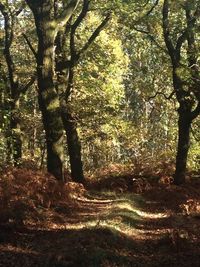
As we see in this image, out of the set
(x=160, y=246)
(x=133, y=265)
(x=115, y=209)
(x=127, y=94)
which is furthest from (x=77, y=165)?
(x=127, y=94)

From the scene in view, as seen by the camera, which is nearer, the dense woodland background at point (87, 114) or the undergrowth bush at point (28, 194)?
the undergrowth bush at point (28, 194)

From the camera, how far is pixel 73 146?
21094mm

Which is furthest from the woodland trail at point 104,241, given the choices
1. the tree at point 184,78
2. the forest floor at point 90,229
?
the tree at point 184,78

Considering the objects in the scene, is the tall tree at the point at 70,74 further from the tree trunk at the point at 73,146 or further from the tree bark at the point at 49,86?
the tree bark at the point at 49,86

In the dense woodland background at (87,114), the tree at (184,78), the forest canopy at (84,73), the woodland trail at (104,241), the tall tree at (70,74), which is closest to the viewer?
the woodland trail at (104,241)

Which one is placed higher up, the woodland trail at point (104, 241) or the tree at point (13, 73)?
the tree at point (13, 73)

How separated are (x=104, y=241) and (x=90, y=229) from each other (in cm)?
105

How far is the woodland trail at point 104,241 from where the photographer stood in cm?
819

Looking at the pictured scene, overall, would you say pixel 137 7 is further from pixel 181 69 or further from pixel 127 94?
pixel 127 94

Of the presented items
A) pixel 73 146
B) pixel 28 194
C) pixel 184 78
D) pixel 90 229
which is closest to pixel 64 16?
pixel 184 78

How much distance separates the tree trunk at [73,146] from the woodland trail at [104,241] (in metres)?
7.17

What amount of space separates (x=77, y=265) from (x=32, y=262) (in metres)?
0.82

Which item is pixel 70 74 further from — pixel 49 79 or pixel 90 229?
pixel 90 229

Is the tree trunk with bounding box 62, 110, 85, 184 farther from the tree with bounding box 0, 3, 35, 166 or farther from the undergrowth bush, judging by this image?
the undergrowth bush
